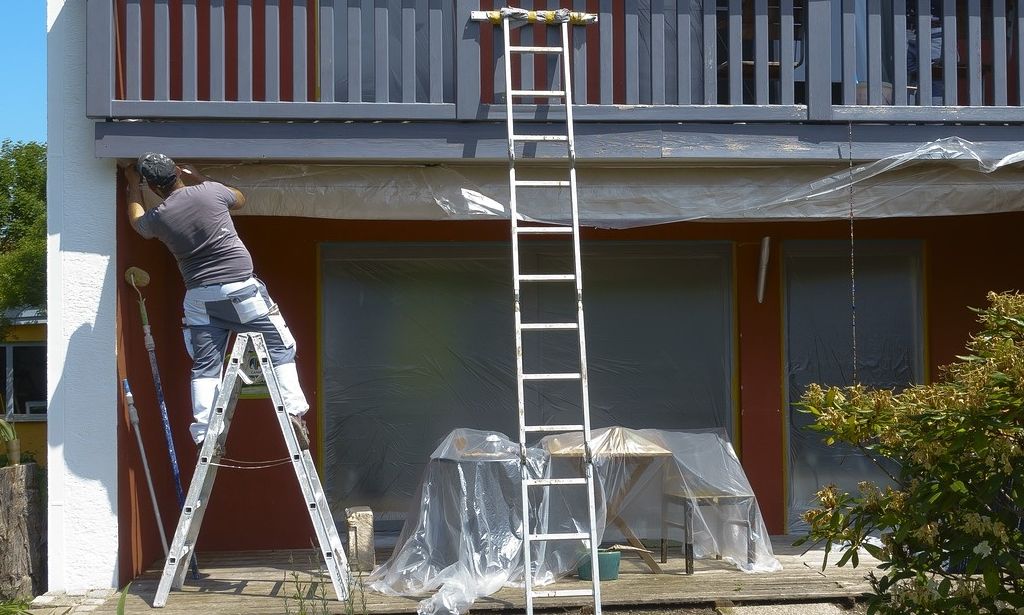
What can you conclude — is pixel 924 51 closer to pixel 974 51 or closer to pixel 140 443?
pixel 974 51

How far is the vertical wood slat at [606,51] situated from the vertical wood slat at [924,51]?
6.07 feet

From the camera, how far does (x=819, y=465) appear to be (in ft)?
25.7

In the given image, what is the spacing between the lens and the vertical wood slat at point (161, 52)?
593 centimetres

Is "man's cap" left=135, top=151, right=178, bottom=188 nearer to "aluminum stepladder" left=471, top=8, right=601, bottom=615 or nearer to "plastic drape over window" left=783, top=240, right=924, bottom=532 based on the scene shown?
"aluminum stepladder" left=471, top=8, right=601, bottom=615

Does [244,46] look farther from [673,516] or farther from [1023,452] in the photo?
[1023,452]

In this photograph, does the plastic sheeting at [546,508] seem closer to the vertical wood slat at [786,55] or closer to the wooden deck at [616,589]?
the wooden deck at [616,589]

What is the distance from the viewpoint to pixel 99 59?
19.2 ft

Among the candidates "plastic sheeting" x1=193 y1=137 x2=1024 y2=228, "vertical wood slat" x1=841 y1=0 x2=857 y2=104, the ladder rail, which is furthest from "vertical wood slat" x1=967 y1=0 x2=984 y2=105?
the ladder rail

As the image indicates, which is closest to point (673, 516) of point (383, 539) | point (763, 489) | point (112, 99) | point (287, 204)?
point (763, 489)

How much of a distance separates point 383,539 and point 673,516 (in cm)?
209

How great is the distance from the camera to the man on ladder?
5.64m

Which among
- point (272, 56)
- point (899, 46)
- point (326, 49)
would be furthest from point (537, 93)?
point (899, 46)

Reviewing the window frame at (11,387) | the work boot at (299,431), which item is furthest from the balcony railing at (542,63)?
the window frame at (11,387)

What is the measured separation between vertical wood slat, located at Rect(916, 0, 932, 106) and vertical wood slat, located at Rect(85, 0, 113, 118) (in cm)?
466
